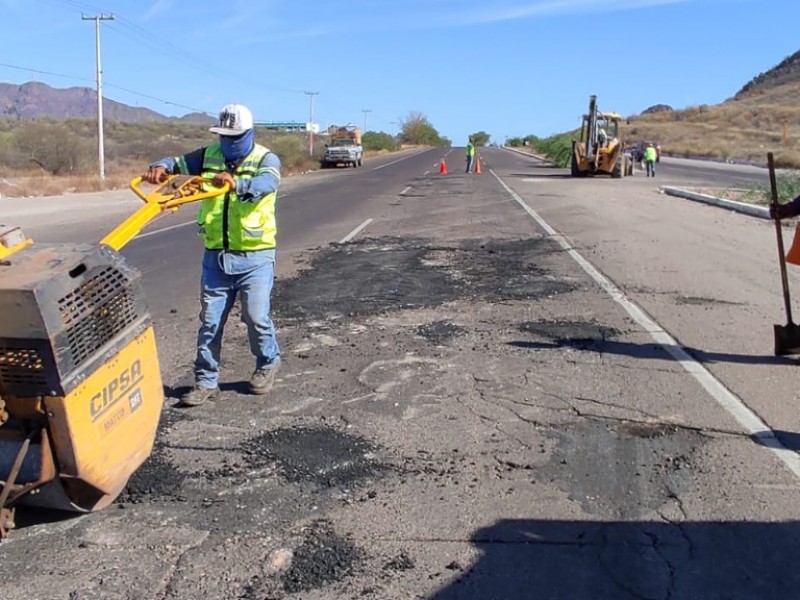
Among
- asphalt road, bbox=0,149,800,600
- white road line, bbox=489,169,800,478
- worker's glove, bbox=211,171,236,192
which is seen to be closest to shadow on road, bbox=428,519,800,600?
asphalt road, bbox=0,149,800,600

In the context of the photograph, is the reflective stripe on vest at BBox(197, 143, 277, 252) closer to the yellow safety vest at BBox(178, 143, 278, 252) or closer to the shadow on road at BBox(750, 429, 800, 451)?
the yellow safety vest at BBox(178, 143, 278, 252)

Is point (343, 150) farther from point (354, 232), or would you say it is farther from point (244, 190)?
point (244, 190)

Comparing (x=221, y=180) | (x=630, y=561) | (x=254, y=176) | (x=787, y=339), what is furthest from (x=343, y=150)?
(x=630, y=561)

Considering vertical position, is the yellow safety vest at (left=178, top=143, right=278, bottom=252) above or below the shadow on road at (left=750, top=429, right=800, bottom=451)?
above

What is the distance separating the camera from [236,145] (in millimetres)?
5391

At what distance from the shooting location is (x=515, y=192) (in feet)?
92.9

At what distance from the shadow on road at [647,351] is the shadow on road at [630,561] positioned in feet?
9.91

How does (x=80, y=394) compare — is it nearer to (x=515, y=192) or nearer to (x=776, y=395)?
(x=776, y=395)

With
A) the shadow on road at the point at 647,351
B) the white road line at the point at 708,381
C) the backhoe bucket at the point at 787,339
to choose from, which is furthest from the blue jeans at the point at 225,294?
the backhoe bucket at the point at 787,339

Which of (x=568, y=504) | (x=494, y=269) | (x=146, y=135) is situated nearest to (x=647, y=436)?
(x=568, y=504)

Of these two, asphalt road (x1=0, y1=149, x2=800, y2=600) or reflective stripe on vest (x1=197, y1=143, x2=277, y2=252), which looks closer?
asphalt road (x1=0, y1=149, x2=800, y2=600)

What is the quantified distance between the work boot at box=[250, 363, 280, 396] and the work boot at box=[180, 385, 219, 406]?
260mm

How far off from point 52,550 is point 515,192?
25514 millimetres

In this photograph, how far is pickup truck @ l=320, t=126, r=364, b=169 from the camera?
5716cm
